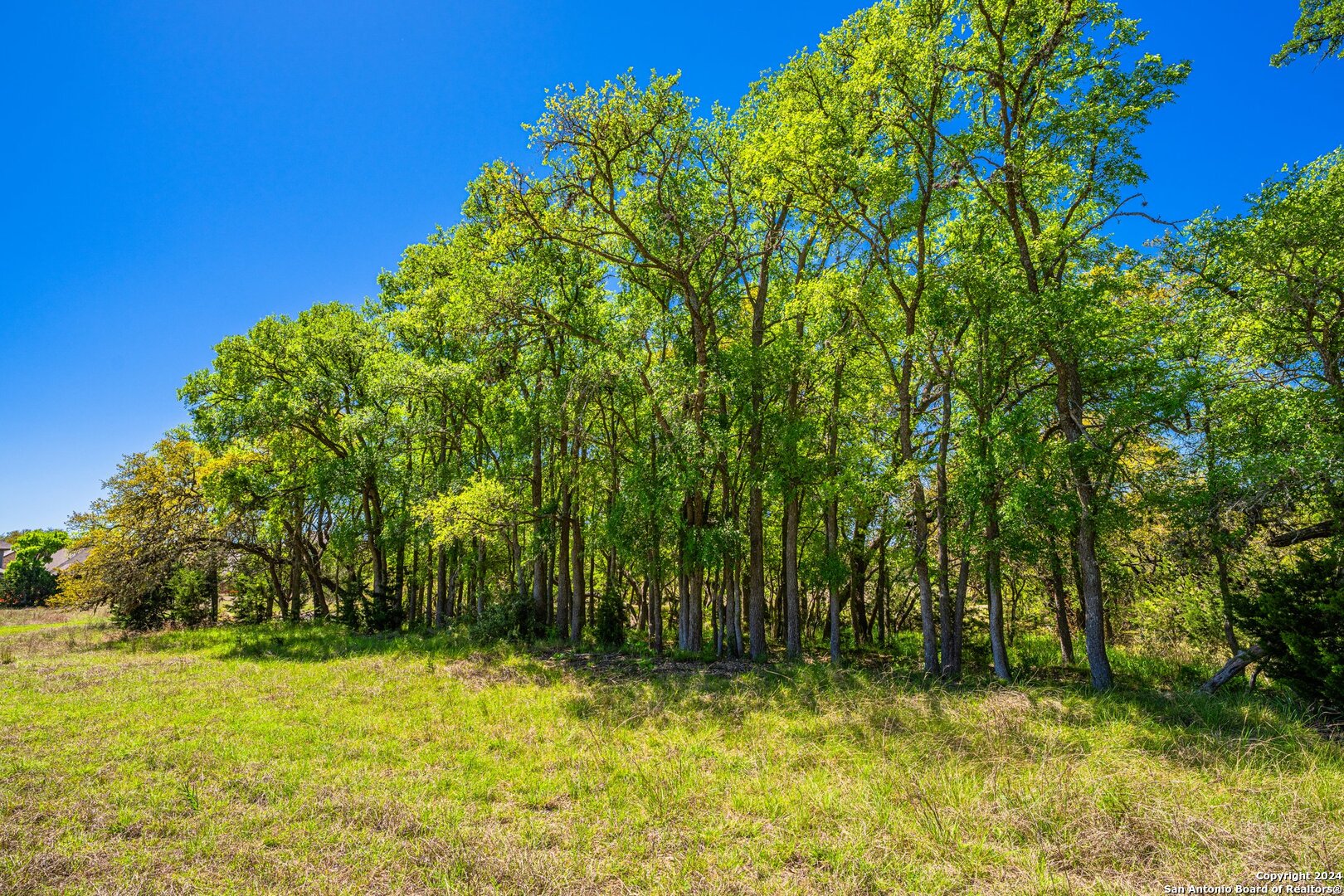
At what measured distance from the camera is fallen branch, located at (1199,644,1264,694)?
37.0 ft

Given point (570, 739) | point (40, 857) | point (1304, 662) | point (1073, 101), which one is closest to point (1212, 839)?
point (1304, 662)

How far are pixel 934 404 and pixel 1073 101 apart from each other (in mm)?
9791

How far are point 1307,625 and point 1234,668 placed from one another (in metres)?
3.75

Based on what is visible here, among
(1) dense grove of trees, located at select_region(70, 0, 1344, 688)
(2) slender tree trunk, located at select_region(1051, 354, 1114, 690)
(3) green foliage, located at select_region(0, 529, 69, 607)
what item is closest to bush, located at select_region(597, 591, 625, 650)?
(1) dense grove of trees, located at select_region(70, 0, 1344, 688)

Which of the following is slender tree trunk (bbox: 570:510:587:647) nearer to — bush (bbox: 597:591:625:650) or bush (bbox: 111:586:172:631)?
bush (bbox: 597:591:625:650)

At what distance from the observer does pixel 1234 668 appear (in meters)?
11.6

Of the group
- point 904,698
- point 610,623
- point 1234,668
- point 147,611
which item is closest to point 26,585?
point 147,611

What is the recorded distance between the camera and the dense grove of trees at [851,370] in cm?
1055

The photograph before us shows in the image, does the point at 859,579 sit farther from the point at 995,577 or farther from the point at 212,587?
the point at 212,587

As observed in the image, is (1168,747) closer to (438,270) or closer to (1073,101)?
(1073,101)

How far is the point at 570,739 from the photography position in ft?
27.1

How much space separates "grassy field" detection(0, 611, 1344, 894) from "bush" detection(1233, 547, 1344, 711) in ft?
2.74

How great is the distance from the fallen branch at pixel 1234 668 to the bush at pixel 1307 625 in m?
2.11

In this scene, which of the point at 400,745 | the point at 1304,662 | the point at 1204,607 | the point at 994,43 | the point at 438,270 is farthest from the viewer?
the point at 438,270
